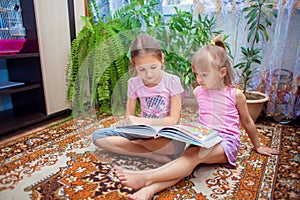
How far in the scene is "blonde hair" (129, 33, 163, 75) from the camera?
66 centimetres

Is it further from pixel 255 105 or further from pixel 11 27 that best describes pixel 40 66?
pixel 255 105

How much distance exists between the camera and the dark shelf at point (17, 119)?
1.29 m

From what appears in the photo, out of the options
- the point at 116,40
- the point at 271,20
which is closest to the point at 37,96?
the point at 116,40

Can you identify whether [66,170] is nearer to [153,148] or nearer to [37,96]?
[153,148]

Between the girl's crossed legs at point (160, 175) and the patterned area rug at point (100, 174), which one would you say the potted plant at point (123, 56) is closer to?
the patterned area rug at point (100, 174)

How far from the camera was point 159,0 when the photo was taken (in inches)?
41.6

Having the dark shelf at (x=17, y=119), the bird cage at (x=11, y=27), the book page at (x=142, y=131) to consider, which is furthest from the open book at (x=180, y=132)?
the bird cage at (x=11, y=27)

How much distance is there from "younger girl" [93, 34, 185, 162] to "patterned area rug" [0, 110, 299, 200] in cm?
7

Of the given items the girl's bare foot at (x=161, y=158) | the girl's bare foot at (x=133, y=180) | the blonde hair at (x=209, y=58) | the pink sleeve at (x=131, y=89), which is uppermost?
the blonde hair at (x=209, y=58)

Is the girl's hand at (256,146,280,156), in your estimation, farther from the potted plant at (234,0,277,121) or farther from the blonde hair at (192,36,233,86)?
the blonde hair at (192,36,233,86)

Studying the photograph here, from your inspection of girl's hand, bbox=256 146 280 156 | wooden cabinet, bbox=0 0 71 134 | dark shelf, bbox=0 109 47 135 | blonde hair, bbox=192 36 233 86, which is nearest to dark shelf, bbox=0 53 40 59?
wooden cabinet, bbox=0 0 71 134

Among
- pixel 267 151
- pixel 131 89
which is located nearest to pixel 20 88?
pixel 131 89

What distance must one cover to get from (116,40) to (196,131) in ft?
1.27

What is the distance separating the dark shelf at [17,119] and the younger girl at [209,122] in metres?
0.75
